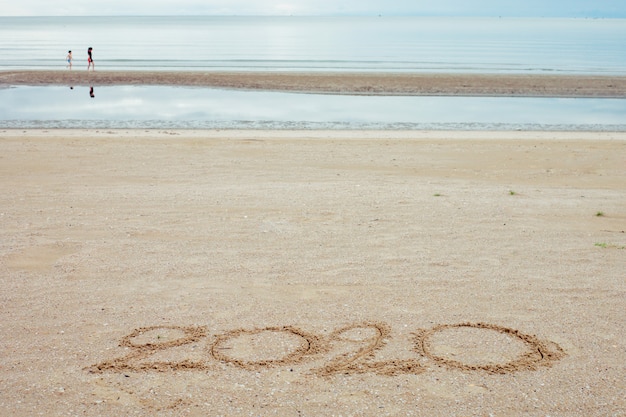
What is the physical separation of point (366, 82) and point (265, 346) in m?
29.4

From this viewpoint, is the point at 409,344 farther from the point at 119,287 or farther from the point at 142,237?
the point at 142,237

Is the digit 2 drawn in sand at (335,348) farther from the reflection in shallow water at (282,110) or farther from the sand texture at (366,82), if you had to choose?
the sand texture at (366,82)

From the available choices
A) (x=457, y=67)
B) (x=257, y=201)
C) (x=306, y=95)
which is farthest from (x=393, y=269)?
(x=457, y=67)

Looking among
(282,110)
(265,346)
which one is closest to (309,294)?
(265,346)

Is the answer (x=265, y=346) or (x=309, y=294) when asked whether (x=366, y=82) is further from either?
(x=265, y=346)

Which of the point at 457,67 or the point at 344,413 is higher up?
the point at 457,67

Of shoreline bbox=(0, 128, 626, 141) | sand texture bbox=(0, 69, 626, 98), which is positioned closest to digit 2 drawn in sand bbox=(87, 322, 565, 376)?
shoreline bbox=(0, 128, 626, 141)

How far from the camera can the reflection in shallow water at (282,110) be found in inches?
785

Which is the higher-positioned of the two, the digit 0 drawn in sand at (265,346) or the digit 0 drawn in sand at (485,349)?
the digit 0 drawn in sand at (485,349)

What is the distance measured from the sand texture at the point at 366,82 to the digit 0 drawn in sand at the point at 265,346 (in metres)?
25.7

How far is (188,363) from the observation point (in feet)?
15.0

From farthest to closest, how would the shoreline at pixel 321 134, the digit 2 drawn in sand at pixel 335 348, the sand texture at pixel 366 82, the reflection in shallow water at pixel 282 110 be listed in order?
the sand texture at pixel 366 82 < the reflection in shallow water at pixel 282 110 < the shoreline at pixel 321 134 < the digit 2 drawn in sand at pixel 335 348

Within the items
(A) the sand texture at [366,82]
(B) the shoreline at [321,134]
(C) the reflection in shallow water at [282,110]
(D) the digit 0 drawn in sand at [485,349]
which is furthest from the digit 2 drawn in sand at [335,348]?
(A) the sand texture at [366,82]

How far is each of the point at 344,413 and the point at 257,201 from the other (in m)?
5.35
